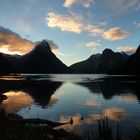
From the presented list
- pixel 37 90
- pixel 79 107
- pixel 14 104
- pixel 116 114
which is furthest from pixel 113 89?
pixel 116 114

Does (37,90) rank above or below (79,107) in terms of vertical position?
above

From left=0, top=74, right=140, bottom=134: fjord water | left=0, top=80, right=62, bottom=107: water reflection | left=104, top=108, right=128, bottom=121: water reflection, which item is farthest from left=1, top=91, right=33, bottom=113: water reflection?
left=104, top=108, right=128, bottom=121: water reflection

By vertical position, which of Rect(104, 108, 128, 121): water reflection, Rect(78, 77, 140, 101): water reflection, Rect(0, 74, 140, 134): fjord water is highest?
Rect(78, 77, 140, 101): water reflection

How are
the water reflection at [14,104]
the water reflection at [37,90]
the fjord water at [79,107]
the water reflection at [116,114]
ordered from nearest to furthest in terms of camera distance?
1. the fjord water at [79,107]
2. the water reflection at [116,114]
3. the water reflection at [14,104]
4. the water reflection at [37,90]

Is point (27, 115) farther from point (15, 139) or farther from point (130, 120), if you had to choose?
point (15, 139)

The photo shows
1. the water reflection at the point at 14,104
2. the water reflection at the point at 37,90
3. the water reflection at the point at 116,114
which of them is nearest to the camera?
the water reflection at the point at 116,114

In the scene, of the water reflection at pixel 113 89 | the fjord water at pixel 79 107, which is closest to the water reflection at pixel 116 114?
the fjord water at pixel 79 107

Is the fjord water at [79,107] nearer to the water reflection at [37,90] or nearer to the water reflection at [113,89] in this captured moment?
the water reflection at [37,90]

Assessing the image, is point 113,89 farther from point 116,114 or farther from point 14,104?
point 116,114

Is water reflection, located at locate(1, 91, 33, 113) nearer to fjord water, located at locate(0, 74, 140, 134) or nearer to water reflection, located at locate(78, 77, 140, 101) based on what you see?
fjord water, located at locate(0, 74, 140, 134)

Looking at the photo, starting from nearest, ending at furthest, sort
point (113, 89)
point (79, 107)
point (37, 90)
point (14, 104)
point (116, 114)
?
point (116, 114), point (79, 107), point (14, 104), point (37, 90), point (113, 89)

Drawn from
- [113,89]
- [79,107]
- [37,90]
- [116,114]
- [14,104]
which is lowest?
[116,114]

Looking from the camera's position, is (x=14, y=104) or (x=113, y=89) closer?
(x=14, y=104)

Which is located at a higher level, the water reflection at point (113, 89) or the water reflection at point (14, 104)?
the water reflection at point (113, 89)
